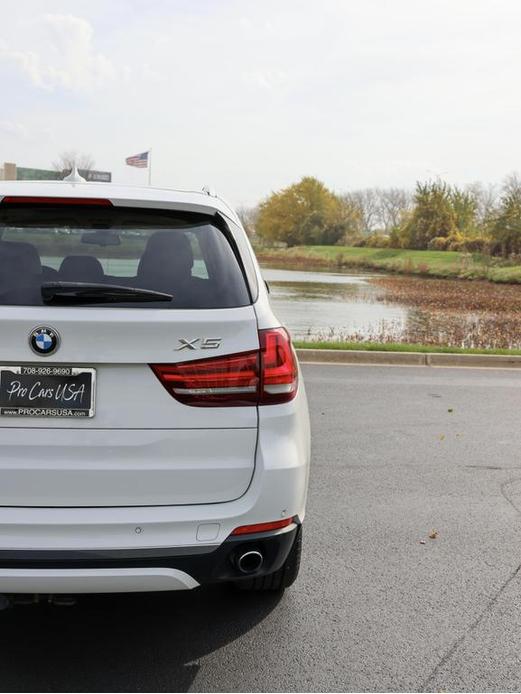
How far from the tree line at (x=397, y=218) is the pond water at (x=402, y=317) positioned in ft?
95.5

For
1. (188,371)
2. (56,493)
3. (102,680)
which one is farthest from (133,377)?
(102,680)

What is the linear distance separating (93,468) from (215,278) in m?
→ 0.82

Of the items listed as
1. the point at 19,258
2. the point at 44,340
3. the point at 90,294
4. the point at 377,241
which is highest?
the point at 377,241

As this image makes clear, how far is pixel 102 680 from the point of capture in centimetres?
276

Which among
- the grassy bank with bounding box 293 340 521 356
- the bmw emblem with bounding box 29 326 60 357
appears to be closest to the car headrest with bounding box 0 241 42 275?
the bmw emblem with bounding box 29 326 60 357

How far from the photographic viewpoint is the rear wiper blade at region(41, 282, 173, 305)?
2605mm

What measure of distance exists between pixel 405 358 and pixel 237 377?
8917mm

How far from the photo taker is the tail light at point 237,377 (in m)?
2.60

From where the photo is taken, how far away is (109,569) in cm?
253

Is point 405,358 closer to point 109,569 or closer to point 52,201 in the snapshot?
point 52,201

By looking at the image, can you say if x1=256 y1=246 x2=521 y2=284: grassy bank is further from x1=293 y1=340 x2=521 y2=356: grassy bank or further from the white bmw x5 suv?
the white bmw x5 suv

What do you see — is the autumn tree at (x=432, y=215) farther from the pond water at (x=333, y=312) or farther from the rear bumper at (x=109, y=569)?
the rear bumper at (x=109, y=569)

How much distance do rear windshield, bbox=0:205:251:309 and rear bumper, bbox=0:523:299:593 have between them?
85cm

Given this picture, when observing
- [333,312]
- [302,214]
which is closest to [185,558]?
[333,312]
